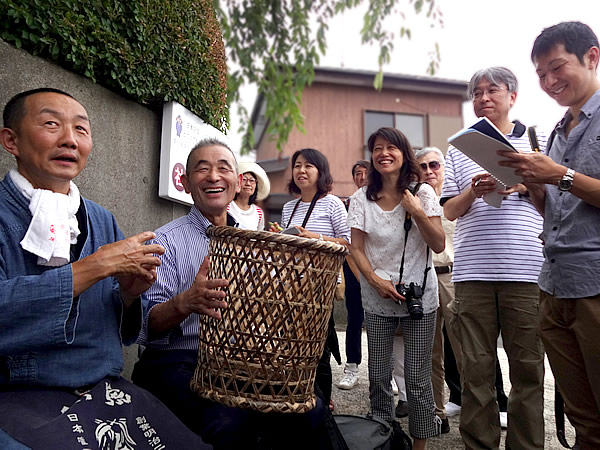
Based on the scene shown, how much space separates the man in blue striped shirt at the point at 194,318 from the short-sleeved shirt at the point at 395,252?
0.98 m

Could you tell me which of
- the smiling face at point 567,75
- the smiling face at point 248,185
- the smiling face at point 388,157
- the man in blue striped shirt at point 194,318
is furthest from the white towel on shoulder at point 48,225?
the smiling face at point 248,185

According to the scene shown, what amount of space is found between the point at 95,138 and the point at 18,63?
58 centimetres

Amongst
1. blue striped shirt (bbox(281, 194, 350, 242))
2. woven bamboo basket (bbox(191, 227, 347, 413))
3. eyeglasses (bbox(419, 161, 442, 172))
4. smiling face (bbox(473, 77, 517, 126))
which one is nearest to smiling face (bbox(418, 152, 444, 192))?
eyeglasses (bbox(419, 161, 442, 172))

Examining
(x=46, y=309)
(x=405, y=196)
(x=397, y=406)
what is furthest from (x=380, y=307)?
(x=46, y=309)

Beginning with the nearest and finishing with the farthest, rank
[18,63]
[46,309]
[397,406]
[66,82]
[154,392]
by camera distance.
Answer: [46,309] < [154,392] < [18,63] < [66,82] < [397,406]

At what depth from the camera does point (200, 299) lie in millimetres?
1655

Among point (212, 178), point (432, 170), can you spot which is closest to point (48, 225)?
point (212, 178)

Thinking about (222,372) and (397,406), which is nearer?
(222,372)

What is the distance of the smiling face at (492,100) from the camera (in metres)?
2.71

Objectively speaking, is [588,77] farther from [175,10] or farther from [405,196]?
[175,10]

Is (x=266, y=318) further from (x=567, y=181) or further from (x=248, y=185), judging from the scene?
(x=248, y=185)

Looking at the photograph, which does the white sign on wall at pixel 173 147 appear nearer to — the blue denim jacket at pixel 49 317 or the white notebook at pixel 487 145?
the blue denim jacket at pixel 49 317

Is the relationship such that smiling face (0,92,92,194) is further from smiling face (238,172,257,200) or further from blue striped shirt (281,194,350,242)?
smiling face (238,172,257,200)

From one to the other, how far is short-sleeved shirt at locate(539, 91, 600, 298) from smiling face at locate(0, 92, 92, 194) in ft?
6.70
